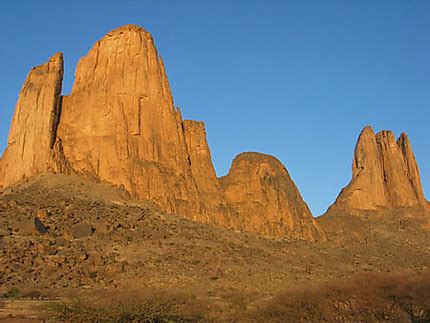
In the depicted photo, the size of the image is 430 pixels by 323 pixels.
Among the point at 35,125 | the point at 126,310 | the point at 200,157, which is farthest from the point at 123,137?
the point at 126,310

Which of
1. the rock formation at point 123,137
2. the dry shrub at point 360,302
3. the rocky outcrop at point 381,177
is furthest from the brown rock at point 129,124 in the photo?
the dry shrub at point 360,302

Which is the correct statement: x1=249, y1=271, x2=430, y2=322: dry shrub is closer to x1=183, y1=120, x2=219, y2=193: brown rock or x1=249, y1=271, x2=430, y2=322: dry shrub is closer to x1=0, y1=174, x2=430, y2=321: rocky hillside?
x1=0, y1=174, x2=430, y2=321: rocky hillside

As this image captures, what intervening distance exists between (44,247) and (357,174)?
57.3m

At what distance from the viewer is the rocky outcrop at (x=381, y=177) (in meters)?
89.6

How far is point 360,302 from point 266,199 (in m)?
49.2

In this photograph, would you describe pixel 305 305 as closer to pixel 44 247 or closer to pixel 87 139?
pixel 44 247

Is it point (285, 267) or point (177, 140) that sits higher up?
point (177, 140)

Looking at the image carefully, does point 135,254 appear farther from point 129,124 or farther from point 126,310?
point 126,310

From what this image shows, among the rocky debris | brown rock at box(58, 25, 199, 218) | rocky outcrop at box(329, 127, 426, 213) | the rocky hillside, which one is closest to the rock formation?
→ brown rock at box(58, 25, 199, 218)

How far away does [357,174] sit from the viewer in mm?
92438

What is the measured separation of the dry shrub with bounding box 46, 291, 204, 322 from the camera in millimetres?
22031

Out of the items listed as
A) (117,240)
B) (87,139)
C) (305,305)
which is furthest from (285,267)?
(305,305)

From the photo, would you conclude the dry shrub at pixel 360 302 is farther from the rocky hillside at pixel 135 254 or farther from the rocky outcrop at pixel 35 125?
A: the rocky outcrop at pixel 35 125

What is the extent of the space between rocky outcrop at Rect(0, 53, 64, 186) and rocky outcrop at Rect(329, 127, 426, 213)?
42.7 meters
